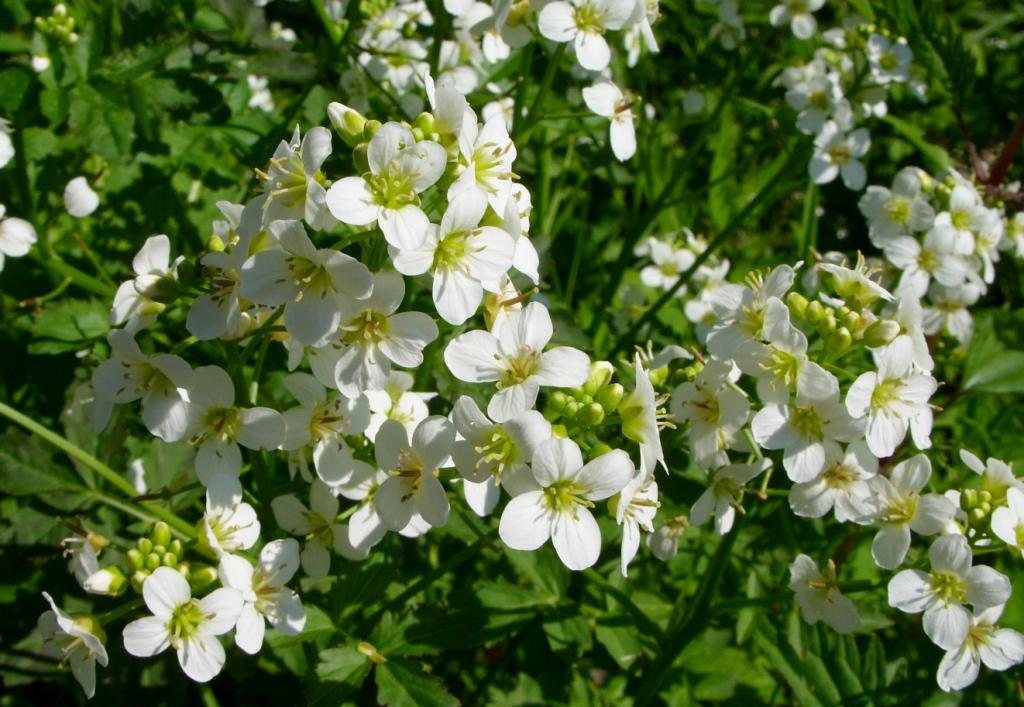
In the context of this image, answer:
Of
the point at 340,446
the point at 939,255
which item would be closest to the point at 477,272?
the point at 340,446

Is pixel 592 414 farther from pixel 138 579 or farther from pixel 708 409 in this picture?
pixel 138 579

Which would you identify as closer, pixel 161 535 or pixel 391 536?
pixel 161 535

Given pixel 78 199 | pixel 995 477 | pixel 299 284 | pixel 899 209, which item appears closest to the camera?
pixel 299 284

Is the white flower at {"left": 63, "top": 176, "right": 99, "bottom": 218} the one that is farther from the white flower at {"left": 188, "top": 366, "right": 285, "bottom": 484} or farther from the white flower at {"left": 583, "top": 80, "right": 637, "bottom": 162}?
the white flower at {"left": 583, "top": 80, "right": 637, "bottom": 162}

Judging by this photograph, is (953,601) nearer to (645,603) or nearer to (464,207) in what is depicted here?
(645,603)

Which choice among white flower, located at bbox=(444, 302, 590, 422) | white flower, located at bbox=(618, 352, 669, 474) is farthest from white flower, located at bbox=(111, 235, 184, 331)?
white flower, located at bbox=(618, 352, 669, 474)

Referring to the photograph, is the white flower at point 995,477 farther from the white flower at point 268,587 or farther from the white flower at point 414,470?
the white flower at point 268,587

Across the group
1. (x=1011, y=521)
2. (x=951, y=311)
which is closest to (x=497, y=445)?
(x=1011, y=521)
